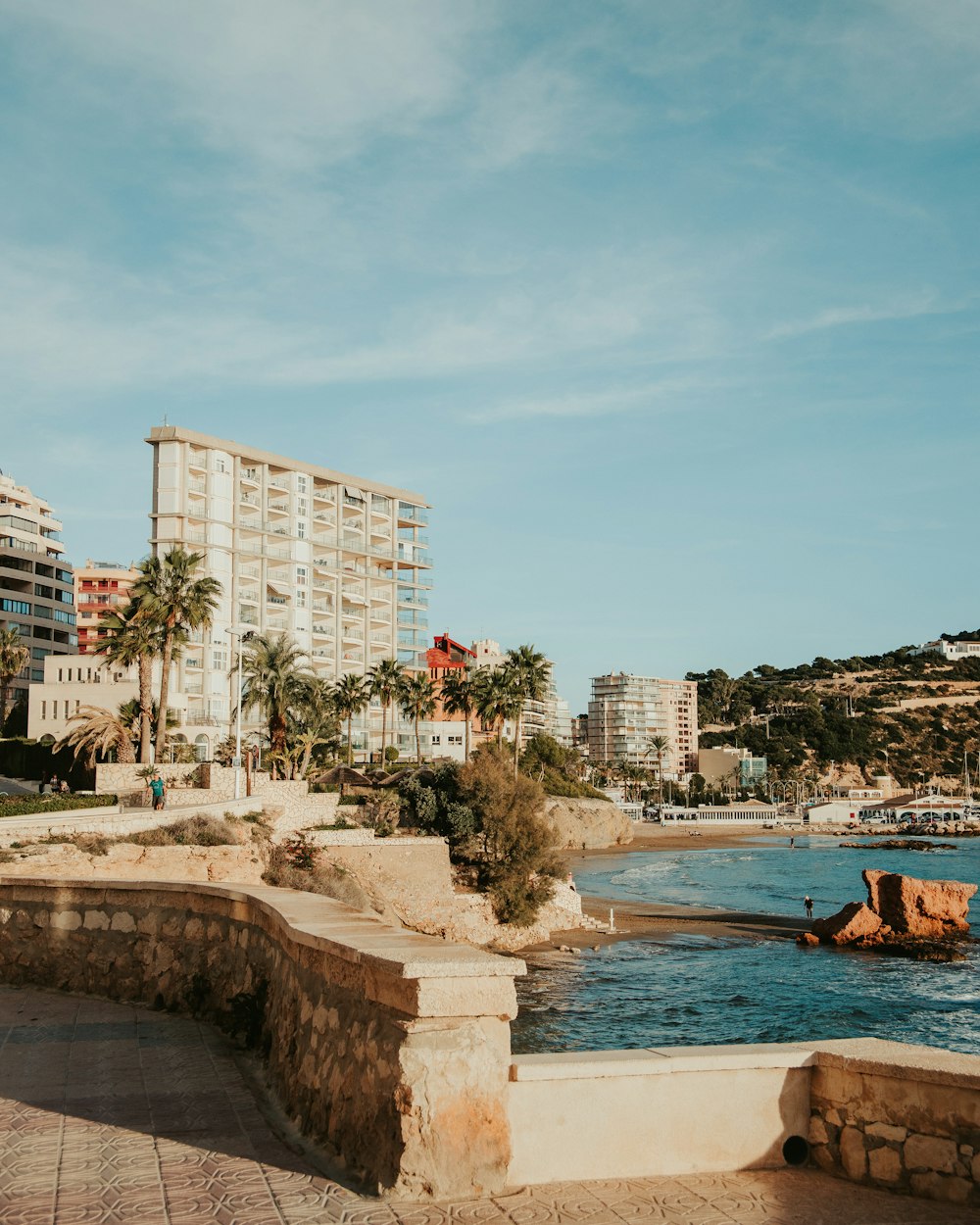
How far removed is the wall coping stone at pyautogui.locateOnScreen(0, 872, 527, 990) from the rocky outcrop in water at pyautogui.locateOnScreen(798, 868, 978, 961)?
42.1 metres

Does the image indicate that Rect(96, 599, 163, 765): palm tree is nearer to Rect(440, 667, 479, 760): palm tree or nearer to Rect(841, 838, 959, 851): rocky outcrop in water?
Rect(440, 667, 479, 760): palm tree

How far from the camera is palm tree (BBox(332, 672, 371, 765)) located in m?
84.4

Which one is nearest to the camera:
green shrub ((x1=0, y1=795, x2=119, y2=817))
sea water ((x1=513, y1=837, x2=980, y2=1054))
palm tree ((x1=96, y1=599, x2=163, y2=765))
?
sea water ((x1=513, y1=837, x2=980, y2=1054))

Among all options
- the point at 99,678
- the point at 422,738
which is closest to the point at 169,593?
the point at 99,678

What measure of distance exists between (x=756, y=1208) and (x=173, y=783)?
147 ft

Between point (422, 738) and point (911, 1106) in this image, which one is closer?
point (911, 1106)

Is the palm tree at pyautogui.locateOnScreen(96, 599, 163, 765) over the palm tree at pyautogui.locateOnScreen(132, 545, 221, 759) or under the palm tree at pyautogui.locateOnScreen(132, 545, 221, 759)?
under

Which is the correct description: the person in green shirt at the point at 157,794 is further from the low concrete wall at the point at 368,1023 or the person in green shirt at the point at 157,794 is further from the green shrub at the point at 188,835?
the low concrete wall at the point at 368,1023

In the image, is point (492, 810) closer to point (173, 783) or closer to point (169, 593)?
point (173, 783)

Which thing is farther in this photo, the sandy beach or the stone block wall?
the sandy beach

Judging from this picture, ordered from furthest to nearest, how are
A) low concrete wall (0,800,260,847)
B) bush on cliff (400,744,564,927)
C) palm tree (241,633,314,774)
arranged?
1. palm tree (241,633,314,774)
2. bush on cliff (400,744,564,927)
3. low concrete wall (0,800,260,847)

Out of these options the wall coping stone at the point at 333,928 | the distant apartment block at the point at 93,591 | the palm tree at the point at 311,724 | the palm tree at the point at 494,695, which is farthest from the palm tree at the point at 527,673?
the wall coping stone at the point at 333,928

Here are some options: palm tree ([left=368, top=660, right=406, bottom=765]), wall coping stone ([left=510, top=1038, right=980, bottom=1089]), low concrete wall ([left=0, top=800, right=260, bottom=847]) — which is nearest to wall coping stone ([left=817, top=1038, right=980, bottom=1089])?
wall coping stone ([left=510, top=1038, right=980, bottom=1089])

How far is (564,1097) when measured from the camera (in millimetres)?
5309
